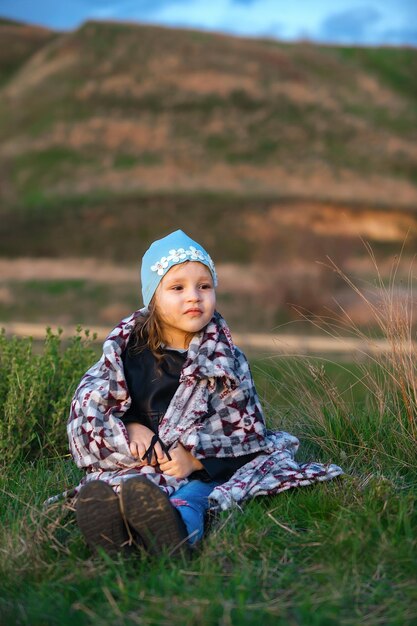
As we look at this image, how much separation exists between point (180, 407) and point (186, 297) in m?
0.44

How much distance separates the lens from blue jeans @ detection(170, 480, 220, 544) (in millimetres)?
3316

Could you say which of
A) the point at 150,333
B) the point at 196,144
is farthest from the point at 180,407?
the point at 196,144

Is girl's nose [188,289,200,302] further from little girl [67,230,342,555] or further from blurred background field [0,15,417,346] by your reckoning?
blurred background field [0,15,417,346]

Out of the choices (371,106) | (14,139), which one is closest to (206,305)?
(14,139)

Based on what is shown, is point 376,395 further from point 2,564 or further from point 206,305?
point 2,564

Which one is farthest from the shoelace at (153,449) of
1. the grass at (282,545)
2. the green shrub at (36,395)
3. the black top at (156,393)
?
the green shrub at (36,395)

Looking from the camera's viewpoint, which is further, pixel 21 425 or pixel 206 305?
pixel 21 425

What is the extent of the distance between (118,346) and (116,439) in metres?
0.41

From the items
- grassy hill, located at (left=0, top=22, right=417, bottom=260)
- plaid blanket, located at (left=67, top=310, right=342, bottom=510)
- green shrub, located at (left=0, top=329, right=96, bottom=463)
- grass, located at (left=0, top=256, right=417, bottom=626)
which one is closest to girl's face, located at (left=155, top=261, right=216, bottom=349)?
plaid blanket, located at (left=67, top=310, right=342, bottom=510)

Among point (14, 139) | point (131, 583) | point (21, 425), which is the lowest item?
point (131, 583)

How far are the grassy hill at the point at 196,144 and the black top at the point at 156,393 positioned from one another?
80.3 feet

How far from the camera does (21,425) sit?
14.5 feet

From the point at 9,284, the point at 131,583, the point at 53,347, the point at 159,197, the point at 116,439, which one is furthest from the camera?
the point at 159,197

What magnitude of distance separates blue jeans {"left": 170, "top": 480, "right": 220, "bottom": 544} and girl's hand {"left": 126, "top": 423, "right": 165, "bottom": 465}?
15 cm
